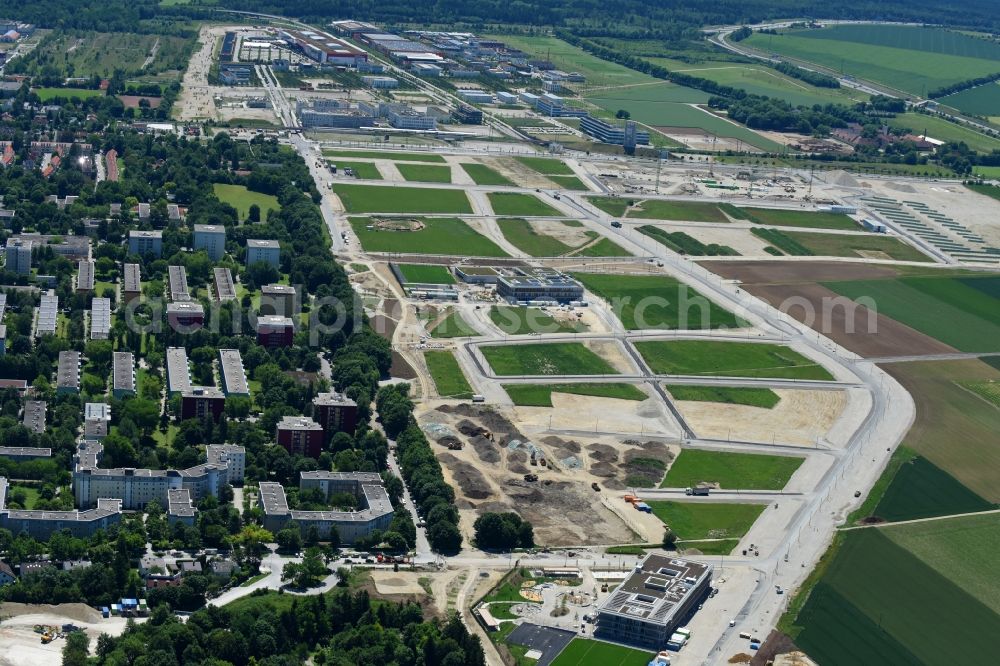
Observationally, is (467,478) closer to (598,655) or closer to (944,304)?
(598,655)

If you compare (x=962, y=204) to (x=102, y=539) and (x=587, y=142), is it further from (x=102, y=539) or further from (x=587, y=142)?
(x=102, y=539)

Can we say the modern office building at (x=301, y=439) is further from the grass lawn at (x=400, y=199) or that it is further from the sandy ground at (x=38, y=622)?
the grass lawn at (x=400, y=199)

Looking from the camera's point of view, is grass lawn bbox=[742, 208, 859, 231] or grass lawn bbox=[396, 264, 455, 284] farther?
grass lawn bbox=[742, 208, 859, 231]

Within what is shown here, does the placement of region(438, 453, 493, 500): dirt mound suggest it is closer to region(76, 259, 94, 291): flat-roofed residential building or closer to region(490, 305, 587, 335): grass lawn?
region(490, 305, 587, 335): grass lawn

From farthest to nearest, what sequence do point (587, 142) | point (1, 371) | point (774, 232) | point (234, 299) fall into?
point (587, 142)
point (774, 232)
point (234, 299)
point (1, 371)

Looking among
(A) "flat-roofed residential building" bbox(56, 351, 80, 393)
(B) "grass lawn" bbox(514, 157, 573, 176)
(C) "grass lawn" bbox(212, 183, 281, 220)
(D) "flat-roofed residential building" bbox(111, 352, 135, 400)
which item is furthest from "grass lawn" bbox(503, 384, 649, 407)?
(B) "grass lawn" bbox(514, 157, 573, 176)

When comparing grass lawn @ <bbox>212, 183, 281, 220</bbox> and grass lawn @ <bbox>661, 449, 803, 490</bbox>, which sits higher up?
grass lawn @ <bbox>661, 449, 803, 490</bbox>

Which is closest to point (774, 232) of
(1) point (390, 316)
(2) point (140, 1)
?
(1) point (390, 316)

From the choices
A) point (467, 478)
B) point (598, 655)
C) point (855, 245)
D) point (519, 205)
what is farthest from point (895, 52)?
point (598, 655)
